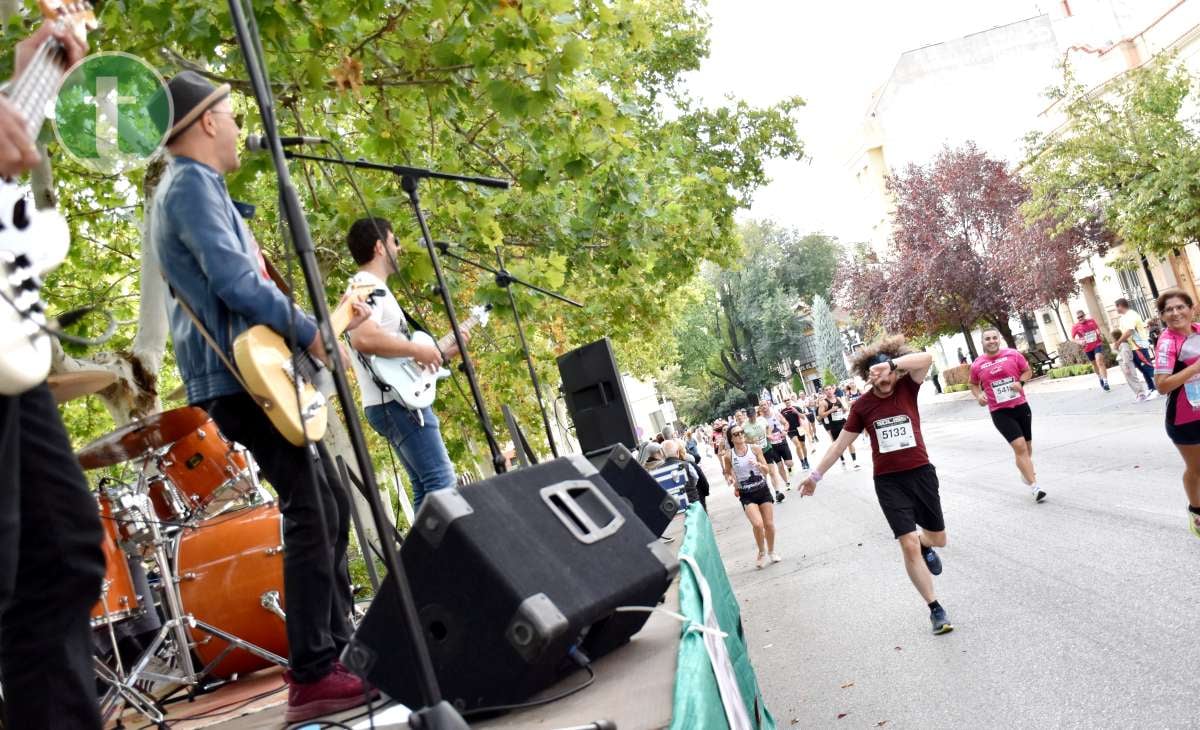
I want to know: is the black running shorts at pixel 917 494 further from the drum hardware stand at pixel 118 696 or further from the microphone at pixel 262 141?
the microphone at pixel 262 141

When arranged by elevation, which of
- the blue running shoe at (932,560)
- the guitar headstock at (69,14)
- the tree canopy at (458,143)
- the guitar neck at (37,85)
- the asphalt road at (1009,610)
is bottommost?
the asphalt road at (1009,610)

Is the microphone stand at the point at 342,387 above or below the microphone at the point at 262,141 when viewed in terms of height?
below

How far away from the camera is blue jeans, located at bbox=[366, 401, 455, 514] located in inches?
202

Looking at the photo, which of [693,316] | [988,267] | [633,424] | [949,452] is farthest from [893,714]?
[693,316]

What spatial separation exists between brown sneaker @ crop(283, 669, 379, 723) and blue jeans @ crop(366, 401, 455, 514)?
143cm

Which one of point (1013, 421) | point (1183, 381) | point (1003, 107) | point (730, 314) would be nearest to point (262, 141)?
point (1183, 381)

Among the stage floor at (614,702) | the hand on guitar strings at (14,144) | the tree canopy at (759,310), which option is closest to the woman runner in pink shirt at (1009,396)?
the stage floor at (614,702)

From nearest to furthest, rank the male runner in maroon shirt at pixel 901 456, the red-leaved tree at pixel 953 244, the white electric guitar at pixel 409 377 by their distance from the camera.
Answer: the white electric guitar at pixel 409 377 < the male runner in maroon shirt at pixel 901 456 < the red-leaved tree at pixel 953 244

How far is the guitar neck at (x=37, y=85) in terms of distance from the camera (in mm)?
2473

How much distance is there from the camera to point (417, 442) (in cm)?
520

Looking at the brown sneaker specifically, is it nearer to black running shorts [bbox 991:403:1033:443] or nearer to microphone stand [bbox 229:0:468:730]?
microphone stand [bbox 229:0:468:730]

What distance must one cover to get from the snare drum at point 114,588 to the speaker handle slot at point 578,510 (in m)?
3.54

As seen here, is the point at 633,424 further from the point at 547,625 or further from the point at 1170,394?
the point at 547,625

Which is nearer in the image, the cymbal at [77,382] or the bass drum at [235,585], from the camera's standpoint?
the cymbal at [77,382]
